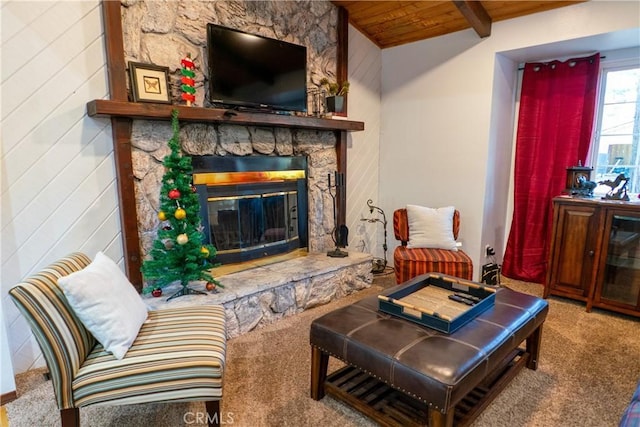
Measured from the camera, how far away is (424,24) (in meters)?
3.50

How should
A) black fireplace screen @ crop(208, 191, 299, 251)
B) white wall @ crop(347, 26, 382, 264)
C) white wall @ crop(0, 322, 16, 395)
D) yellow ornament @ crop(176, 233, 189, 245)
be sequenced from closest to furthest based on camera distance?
white wall @ crop(0, 322, 16, 395)
yellow ornament @ crop(176, 233, 189, 245)
black fireplace screen @ crop(208, 191, 299, 251)
white wall @ crop(347, 26, 382, 264)

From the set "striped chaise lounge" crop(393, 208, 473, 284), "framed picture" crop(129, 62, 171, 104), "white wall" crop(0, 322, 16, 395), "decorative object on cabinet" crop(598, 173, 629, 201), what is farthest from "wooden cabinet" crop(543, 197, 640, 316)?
"white wall" crop(0, 322, 16, 395)

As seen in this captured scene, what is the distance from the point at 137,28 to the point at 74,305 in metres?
1.82

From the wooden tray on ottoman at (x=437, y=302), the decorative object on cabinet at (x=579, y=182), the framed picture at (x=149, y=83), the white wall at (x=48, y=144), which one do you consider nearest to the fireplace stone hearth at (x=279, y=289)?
the white wall at (x=48, y=144)

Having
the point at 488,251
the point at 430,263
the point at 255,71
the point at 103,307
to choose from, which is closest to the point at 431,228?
the point at 430,263

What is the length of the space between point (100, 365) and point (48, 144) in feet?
4.61

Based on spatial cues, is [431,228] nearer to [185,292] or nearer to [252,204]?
[252,204]

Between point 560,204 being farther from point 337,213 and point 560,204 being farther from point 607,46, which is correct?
point 337,213

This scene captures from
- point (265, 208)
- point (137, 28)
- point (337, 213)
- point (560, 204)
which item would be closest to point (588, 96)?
point (560, 204)

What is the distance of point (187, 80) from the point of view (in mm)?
2539

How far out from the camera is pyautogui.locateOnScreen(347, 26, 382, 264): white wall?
3844 millimetres

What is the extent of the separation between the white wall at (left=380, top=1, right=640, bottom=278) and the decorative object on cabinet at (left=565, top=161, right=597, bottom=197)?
623 millimetres

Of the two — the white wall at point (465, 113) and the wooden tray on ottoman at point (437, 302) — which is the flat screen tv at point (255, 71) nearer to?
the white wall at point (465, 113)

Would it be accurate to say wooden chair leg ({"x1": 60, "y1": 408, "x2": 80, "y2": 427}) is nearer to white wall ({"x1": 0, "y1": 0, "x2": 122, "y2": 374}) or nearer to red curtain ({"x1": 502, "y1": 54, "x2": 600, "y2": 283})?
white wall ({"x1": 0, "y1": 0, "x2": 122, "y2": 374})
